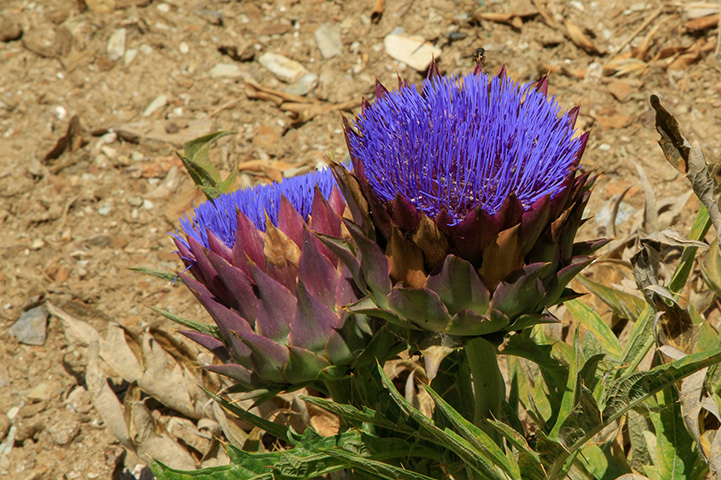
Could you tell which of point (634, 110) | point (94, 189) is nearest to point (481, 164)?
point (634, 110)

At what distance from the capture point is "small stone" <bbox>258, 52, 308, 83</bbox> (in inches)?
131

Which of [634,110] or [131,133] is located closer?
[634,110]

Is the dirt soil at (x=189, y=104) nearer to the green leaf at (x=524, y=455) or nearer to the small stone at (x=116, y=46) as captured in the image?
the small stone at (x=116, y=46)

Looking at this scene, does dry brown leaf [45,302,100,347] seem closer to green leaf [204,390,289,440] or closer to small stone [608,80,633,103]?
green leaf [204,390,289,440]

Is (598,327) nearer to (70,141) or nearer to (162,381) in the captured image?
(162,381)

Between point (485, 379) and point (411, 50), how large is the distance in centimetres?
219

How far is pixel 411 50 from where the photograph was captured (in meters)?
3.25

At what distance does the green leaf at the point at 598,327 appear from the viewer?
5.72 ft

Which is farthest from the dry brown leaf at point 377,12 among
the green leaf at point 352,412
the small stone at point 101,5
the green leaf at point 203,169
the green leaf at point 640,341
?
the green leaf at point 352,412

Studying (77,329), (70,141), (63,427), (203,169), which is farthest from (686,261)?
(70,141)

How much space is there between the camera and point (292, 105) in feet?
10.5

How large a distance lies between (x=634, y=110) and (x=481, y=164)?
2060mm

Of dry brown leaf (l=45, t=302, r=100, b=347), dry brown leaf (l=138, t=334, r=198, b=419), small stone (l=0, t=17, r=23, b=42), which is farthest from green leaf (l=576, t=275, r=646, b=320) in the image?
small stone (l=0, t=17, r=23, b=42)

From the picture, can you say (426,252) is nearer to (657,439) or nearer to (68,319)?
(657,439)
